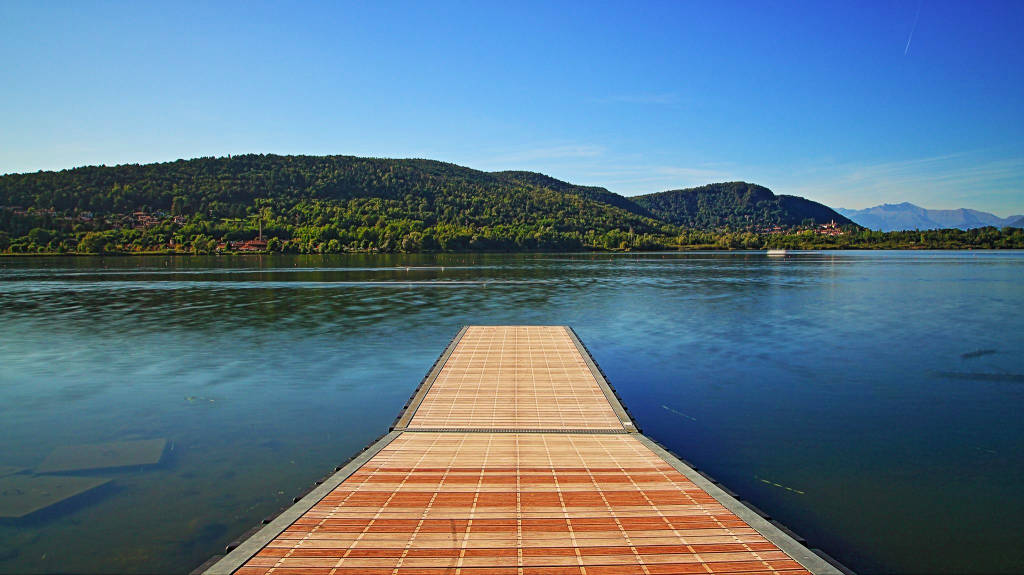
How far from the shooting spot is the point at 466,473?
655cm

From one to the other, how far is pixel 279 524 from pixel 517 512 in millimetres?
2084

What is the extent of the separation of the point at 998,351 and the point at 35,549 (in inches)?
889

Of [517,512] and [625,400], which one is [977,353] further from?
[517,512]

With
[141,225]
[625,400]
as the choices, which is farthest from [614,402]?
[141,225]

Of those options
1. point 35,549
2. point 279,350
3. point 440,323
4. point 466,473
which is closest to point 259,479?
point 35,549

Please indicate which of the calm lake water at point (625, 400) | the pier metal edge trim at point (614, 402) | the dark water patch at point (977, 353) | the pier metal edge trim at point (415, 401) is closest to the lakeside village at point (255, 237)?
the calm lake water at point (625, 400)

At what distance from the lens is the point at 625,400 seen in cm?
1205

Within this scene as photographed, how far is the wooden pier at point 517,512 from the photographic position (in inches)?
178

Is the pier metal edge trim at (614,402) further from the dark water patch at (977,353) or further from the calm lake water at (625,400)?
the dark water patch at (977,353)

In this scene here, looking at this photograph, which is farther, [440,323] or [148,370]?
[440,323]

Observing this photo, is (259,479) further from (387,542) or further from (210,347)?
(210,347)

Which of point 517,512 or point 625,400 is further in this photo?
point 625,400

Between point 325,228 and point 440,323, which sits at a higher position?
point 325,228

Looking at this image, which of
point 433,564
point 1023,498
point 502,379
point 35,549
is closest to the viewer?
point 433,564
